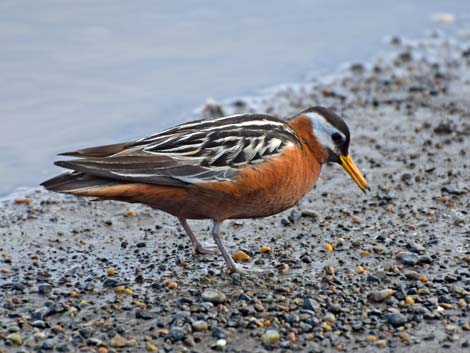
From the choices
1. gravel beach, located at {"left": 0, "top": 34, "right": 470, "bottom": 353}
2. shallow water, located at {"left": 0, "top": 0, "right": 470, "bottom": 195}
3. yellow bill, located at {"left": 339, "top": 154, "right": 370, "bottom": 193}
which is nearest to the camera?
gravel beach, located at {"left": 0, "top": 34, "right": 470, "bottom": 353}

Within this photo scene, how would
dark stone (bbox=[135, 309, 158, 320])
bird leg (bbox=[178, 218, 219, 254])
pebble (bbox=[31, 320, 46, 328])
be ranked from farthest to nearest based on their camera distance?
bird leg (bbox=[178, 218, 219, 254])
dark stone (bbox=[135, 309, 158, 320])
pebble (bbox=[31, 320, 46, 328])

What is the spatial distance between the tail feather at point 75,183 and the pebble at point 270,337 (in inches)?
73.9

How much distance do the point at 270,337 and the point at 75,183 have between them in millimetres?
2122

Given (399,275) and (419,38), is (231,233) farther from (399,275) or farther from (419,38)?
(419,38)

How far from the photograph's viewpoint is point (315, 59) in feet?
48.1

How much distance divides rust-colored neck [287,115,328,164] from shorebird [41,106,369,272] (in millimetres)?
144

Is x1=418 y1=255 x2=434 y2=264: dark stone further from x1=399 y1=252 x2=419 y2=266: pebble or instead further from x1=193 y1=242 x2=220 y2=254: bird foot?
x1=193 y1=242 x2=220 y2=254: bird foot

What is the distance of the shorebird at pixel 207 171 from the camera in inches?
314

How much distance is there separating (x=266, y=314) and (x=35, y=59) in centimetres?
764

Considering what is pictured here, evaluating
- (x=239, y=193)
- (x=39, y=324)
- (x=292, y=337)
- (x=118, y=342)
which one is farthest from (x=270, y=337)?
(x=39, y=324)

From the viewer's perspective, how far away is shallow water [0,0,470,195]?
1220 cm

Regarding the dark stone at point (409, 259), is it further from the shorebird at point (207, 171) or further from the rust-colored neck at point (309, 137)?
the rust-colored neck at point (309, 137)

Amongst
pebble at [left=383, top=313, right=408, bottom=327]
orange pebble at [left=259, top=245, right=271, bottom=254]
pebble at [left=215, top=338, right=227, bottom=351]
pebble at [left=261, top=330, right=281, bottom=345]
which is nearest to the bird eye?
orange pebble at [left=259, top=245, right=271, bottom=254]

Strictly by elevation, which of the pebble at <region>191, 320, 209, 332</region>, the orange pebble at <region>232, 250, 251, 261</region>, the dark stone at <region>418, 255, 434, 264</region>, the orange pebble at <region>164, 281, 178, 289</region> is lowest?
the dark stone at <region>418, 255, 434, 264</region>
